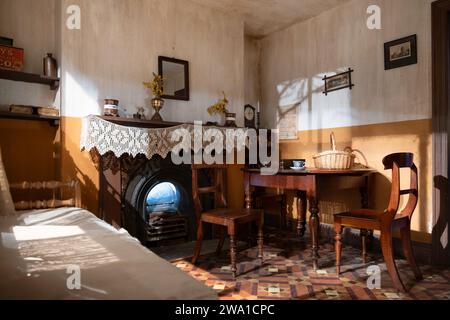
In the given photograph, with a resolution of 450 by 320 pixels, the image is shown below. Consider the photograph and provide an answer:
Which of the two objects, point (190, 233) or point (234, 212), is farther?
point (190, 233)

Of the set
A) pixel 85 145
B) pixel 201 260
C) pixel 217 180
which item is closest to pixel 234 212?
pixel 217 180

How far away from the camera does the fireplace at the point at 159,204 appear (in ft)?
10.4

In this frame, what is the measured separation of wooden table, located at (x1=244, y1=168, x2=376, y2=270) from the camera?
2684 mm

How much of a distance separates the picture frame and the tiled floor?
1838 millimetres

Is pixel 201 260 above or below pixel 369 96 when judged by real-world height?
below

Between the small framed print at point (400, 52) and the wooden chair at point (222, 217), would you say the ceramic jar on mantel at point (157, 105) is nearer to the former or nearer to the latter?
the wooden chair at point (222, 217)

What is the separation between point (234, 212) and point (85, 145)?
1.44 m

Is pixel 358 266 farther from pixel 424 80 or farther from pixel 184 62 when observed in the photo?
pixel 184 62

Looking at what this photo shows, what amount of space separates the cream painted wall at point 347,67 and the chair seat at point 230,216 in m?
→ 1.67

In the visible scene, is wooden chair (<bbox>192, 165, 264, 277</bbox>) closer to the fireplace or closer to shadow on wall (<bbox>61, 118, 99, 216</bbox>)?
the fireplace

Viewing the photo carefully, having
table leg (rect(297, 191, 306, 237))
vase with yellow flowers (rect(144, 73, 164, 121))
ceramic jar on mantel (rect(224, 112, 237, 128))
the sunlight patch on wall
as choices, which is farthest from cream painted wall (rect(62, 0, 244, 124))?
table leg (rect(297, 191, 306, 237))

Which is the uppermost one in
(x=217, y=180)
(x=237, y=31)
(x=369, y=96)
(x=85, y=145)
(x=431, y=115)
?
(x=237, y=31)
